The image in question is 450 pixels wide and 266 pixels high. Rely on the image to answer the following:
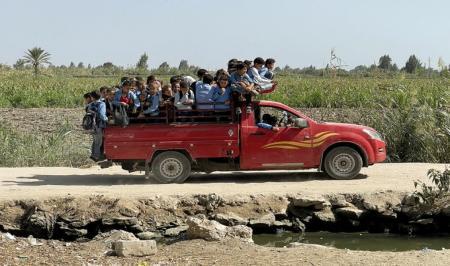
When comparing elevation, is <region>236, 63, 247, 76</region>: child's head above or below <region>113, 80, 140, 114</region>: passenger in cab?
above

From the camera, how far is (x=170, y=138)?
44.3 feet

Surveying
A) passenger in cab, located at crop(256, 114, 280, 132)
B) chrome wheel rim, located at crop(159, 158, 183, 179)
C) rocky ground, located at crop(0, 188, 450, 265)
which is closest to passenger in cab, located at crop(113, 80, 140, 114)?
chrome wheel rim, located at crop(159, 158, 183, 179)

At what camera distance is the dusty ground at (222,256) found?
829cm

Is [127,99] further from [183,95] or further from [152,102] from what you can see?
[183,95]

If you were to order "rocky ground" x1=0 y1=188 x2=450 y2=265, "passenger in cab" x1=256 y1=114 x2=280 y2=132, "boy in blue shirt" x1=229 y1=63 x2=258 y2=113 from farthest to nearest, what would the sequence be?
"passenger in cab" x1=256 y1=114 x2=280 y2=132 → "boy in blue shirt" x1=229 y1=63 x2=258 y2=113 → "rocky ground" x1=0 y1=188 x2=450 y2=265

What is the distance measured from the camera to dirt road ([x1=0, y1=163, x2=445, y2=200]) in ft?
41.0

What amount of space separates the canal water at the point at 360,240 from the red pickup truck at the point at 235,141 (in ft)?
7.40

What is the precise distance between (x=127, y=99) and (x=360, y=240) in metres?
5.37

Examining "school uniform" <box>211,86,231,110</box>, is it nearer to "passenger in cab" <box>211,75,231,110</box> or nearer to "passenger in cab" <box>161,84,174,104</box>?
"passenger in cab" <box>211,75,231,110</box>

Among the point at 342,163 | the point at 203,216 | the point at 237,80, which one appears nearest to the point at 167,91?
the point at 237,80

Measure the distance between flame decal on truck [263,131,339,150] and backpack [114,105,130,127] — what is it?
2.78 meters

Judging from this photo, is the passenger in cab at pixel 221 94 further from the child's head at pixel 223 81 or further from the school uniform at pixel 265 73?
the school uniform at pixel 265 73

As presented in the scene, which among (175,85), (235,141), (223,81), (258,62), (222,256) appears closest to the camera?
(222,256)

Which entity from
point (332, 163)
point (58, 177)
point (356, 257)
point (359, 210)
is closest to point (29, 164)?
point (58, 177)
